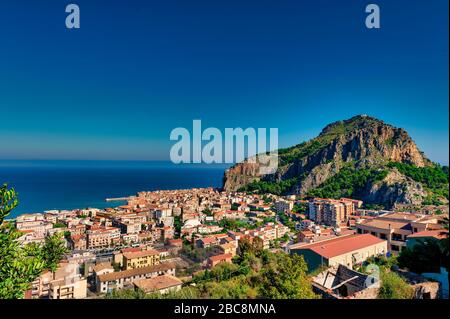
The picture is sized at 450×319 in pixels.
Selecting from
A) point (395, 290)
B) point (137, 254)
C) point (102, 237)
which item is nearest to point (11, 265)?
point (395, 290)

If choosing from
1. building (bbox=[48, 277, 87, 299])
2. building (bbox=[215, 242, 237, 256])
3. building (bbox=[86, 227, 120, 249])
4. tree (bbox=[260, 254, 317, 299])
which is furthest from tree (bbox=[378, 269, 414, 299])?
building (bbox=[86, 227, 120, 249])

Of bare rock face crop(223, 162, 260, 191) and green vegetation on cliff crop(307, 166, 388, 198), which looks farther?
bare rock face crop(223, 162, 260, 191)

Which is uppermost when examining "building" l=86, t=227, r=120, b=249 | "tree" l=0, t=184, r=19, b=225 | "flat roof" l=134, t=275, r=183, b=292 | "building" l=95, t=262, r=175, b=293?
"tree" l=0, t=184, r=19, b=225

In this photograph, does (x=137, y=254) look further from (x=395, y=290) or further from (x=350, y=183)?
(x=350, y=183)

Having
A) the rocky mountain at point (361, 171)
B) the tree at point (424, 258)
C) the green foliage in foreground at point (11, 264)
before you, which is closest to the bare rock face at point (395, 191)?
the rocky mountain at point (361, 171)

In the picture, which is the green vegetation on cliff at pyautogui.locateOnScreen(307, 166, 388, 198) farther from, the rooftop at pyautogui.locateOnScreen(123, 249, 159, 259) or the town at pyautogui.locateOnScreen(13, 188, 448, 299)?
the rooftop at pyautogui.locateOnScreen(123, 249, 159, 259)
